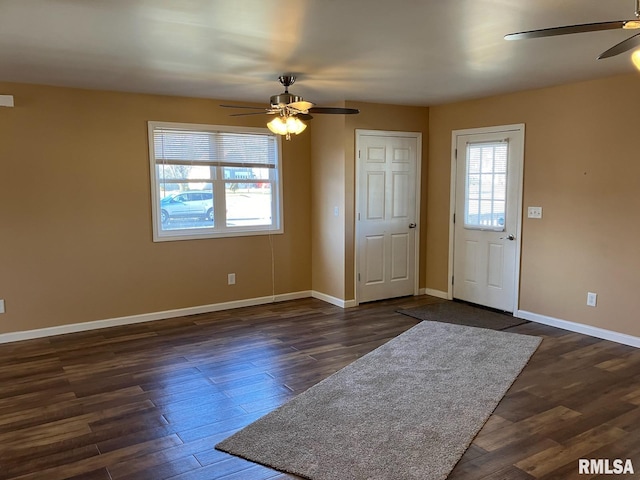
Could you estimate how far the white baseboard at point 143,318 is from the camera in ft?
15.8

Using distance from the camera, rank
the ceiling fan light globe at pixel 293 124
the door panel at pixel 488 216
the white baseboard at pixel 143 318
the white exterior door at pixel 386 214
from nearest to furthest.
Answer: the ceiling fan light globe at pixel 293 124 < the white baseboard at pixel 143 318 < the door panel at pixel 488 216 < the white exterior door at pixel 386 214

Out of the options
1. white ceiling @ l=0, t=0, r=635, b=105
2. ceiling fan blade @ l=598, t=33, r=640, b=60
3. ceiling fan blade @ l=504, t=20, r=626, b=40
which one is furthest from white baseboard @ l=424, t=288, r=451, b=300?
ceiling fan blade @ l=504, t=20, r=626, b=40

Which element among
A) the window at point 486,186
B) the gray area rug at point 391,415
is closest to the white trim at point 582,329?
the gray area rug at point 391,415

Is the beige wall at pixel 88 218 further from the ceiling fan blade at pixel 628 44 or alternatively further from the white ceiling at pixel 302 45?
the ceiling fan blade at pixel 628 44

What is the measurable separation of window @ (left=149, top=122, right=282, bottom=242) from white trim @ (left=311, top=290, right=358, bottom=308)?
102 cm

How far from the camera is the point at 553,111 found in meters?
4.97

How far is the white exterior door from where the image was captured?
5.97 m

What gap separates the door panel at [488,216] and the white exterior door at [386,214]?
23.3 inches

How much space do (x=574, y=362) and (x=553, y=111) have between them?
2522mm

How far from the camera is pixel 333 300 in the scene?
6141 millimetres

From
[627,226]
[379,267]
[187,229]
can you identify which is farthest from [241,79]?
[627,226]

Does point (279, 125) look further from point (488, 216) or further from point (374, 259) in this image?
point (488, 216)

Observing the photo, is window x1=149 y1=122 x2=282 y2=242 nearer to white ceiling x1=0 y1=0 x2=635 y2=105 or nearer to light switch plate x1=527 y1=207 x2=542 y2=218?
white ceiling x1=0 y1=0 x2=635 y2=105

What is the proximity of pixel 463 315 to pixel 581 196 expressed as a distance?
1770 millimetres
